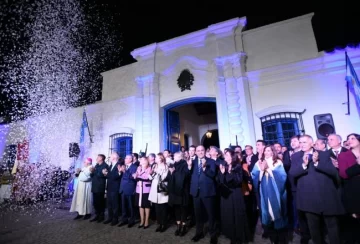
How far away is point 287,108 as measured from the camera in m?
6.95

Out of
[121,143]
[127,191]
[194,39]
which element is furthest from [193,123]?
[127,191]

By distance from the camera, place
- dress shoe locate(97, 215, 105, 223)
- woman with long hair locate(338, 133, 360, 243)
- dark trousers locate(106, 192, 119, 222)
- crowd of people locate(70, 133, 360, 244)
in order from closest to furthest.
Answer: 1. woman with long hair locate(338, 133, 360, 243)
2. crowd of people locate(70, 133, 360, 244)
3. dark trousers locate(106, 192, 119, 222)
4. dress shoe locate(97, 215, 105, 223)


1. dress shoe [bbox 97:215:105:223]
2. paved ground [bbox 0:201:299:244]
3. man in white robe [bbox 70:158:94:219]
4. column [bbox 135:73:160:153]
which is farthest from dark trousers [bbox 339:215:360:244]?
column [bbox 135:73:160:153]

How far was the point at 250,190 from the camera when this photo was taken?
167 inches

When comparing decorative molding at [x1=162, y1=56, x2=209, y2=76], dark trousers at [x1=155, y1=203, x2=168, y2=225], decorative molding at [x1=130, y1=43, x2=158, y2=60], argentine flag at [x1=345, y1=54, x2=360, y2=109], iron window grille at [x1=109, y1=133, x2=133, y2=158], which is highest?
decorative molding at [x1=130, y1=43, x2=158, y2=60]

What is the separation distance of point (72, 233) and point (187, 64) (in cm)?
718

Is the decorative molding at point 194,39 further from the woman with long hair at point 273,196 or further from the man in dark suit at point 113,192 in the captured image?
the woman with long hair at point 273,196

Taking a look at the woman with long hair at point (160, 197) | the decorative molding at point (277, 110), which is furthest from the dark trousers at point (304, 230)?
the decorative molding at point (277, 110)

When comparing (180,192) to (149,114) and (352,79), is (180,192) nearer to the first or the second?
(149,114)

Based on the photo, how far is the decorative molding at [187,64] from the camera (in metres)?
8.48

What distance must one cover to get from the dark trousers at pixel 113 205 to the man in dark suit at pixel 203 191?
2.23 metres

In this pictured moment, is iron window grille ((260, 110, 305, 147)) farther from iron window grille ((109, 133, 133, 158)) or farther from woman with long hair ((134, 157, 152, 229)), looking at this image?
iron window grille ((109, 133, 133, 158))

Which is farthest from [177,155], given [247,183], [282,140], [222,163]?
[282,140]

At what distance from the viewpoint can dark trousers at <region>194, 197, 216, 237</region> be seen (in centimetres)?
369
